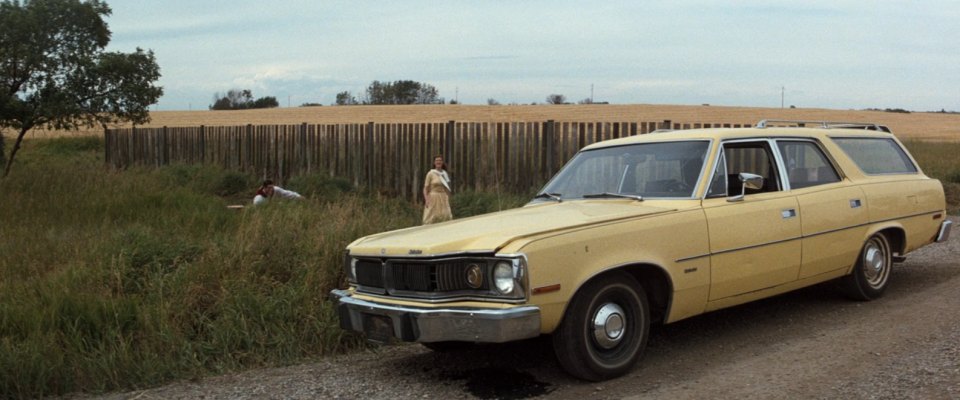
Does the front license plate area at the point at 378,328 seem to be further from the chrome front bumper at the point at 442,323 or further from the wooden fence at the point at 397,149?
the wooden fence at the point at 397,149

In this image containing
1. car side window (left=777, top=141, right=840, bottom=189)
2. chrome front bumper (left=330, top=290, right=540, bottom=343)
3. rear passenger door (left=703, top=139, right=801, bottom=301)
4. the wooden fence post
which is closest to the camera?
chrome front bumper (left=330, top=290, right=540, bottom=343)

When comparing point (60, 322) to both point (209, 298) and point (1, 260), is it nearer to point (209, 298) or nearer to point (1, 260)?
point (209, 298)

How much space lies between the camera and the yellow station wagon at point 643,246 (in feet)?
16.4

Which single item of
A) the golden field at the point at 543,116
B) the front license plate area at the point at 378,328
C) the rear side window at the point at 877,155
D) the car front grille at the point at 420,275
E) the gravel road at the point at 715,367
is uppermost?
the golden field at the point at 543,116

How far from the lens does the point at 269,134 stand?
21531 mm

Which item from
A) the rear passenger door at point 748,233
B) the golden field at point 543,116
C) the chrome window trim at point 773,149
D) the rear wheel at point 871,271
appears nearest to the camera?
the rear passenger door at point 748,233

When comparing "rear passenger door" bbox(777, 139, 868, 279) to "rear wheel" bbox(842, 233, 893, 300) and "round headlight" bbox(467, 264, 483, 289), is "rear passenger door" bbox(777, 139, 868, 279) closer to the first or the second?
"rear wheel" bbox(842, 233, 893, 300)

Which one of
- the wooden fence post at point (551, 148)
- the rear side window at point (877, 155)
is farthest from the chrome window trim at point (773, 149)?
the wooden fence post at point (551, 148)

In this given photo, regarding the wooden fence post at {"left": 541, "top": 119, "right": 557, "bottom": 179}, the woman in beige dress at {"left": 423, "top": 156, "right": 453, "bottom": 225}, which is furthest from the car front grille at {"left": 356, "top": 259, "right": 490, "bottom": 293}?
the wooden fence post at {"left": 541, "top": 119, "right": 557, "bottom": 179}

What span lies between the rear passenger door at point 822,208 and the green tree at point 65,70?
1881 centimetres

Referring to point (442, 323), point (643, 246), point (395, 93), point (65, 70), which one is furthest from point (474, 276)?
point (395, 93)

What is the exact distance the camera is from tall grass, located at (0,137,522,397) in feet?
19.8

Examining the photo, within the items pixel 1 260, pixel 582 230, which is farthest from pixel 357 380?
pixel 1 260

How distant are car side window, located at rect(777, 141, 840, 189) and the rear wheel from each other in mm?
668
